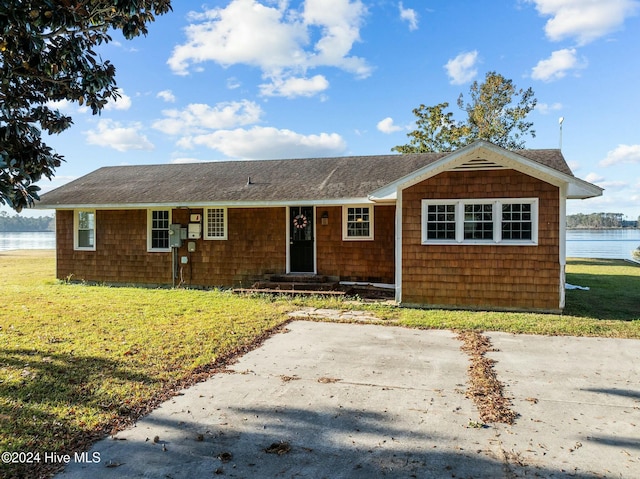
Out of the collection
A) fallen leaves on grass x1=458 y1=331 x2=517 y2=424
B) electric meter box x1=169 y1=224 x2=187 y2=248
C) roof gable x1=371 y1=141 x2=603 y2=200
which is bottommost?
fallen leaves on grass x1=458 y1=331 x2=517 y2=424

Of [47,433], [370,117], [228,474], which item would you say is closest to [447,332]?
[228,474]

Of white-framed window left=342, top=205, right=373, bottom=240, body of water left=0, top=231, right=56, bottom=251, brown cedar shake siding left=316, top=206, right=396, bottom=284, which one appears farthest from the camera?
body of water left=0, top=231, right=56, bottom=251

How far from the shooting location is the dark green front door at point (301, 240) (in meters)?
11.3

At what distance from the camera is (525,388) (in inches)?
172

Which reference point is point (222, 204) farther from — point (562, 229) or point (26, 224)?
point (26, 224)

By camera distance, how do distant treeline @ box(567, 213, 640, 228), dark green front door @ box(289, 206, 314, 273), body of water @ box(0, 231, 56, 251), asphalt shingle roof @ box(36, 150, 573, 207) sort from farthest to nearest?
distant treeline @ box(567, 213, 640, 228)
body of water @ box(0, 231, 56, 251)
dark green front door @ box(289, 206, 314, 273)
asphalt shingle roof @ box(36, 150, 573, 207)

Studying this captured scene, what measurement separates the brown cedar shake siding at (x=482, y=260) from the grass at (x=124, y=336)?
46cm

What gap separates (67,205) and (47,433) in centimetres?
1067

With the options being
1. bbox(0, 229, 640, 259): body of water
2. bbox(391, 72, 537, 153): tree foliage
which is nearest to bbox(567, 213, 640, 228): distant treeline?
bbox(0, 229, 640, 259): body of water

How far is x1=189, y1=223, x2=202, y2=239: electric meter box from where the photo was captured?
38.8 feet

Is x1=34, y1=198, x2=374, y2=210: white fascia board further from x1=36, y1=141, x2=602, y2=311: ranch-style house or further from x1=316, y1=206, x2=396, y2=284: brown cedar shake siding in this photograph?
x1=316, y1=206, x2=396, y2=284: brown cedar shake siding

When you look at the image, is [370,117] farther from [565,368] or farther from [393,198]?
[565,368]

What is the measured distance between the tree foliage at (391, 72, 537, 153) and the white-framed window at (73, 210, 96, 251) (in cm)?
2016

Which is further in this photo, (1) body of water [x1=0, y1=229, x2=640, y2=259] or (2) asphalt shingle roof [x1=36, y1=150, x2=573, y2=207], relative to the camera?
(1) body of water [x1=0, y1=229, x2=640, y2=259]
